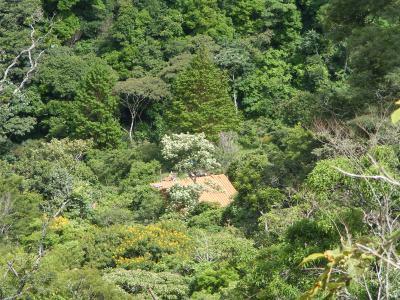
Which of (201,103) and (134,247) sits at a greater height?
(134,247)

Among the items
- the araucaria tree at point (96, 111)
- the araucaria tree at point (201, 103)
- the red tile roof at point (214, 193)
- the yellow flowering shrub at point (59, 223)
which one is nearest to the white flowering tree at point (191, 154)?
the red tile roof at point (214, 193)

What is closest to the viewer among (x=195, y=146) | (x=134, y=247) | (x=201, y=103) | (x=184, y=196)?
(x=134, y=247)

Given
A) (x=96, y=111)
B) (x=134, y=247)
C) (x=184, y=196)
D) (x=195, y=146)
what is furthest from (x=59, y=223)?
(x=96, y=111)

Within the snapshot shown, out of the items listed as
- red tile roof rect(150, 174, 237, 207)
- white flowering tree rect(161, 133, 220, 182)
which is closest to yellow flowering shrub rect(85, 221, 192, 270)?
red tile roof rect(150, 174, 237, 207)

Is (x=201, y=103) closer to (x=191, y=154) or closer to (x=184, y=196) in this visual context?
(x=191, y=154)

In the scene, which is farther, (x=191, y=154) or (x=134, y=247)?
(x=191, y=154)
